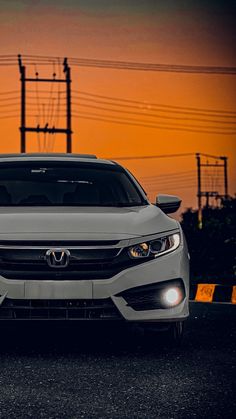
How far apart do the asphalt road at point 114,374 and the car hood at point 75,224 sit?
27.9 inches

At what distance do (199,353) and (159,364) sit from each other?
60cm

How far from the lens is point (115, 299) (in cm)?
647

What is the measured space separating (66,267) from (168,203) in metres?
1.72

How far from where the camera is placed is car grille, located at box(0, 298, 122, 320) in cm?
642

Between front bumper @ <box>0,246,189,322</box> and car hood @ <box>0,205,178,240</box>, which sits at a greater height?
car hood @ <box>0,205,178,240</box>

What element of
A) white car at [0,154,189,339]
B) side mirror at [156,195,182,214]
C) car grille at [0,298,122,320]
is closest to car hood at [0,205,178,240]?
white car at [0,154,189,339]

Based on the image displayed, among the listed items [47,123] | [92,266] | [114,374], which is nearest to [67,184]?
[92,266]

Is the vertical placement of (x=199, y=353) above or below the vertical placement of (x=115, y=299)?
below

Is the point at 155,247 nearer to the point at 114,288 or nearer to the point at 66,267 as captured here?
the point at 114,288

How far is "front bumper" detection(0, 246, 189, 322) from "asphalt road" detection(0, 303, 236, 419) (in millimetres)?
318

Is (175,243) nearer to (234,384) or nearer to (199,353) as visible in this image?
(199,353)

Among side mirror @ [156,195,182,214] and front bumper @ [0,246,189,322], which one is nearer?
front bumper @ [0,246,189,322]

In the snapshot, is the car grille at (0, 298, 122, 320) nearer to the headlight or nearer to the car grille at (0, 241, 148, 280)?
the car grille at (0, 241, 148, 280)

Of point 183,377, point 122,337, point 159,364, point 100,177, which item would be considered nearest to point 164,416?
point 183,377
